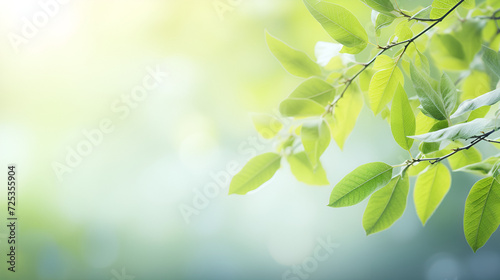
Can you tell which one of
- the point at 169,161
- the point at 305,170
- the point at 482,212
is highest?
the point at 169,161

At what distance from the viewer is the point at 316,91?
0.35 metres

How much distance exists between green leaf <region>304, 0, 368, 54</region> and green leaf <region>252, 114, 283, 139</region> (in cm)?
13

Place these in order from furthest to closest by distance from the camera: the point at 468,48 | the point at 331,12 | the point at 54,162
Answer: the point at 54,162, the point at 468,48, the point at 331,12

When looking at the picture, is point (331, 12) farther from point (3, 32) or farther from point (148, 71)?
point (3, 32)

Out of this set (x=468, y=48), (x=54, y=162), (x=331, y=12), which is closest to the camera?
(x=331, y=12)

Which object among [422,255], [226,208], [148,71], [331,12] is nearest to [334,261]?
[422,255]

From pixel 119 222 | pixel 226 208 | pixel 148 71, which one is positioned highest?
pixel 148 71

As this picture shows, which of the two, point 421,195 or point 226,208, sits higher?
point 226,208

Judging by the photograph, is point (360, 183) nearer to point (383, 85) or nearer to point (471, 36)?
point (383, 85)

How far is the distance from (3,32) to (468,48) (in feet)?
4.26

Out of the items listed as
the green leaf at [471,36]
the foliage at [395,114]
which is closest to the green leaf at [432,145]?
the foliage at [395,114]

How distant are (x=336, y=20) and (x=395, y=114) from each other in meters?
0.08

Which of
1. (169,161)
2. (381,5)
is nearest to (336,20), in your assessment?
(381,5)

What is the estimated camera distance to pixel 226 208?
1226mm
